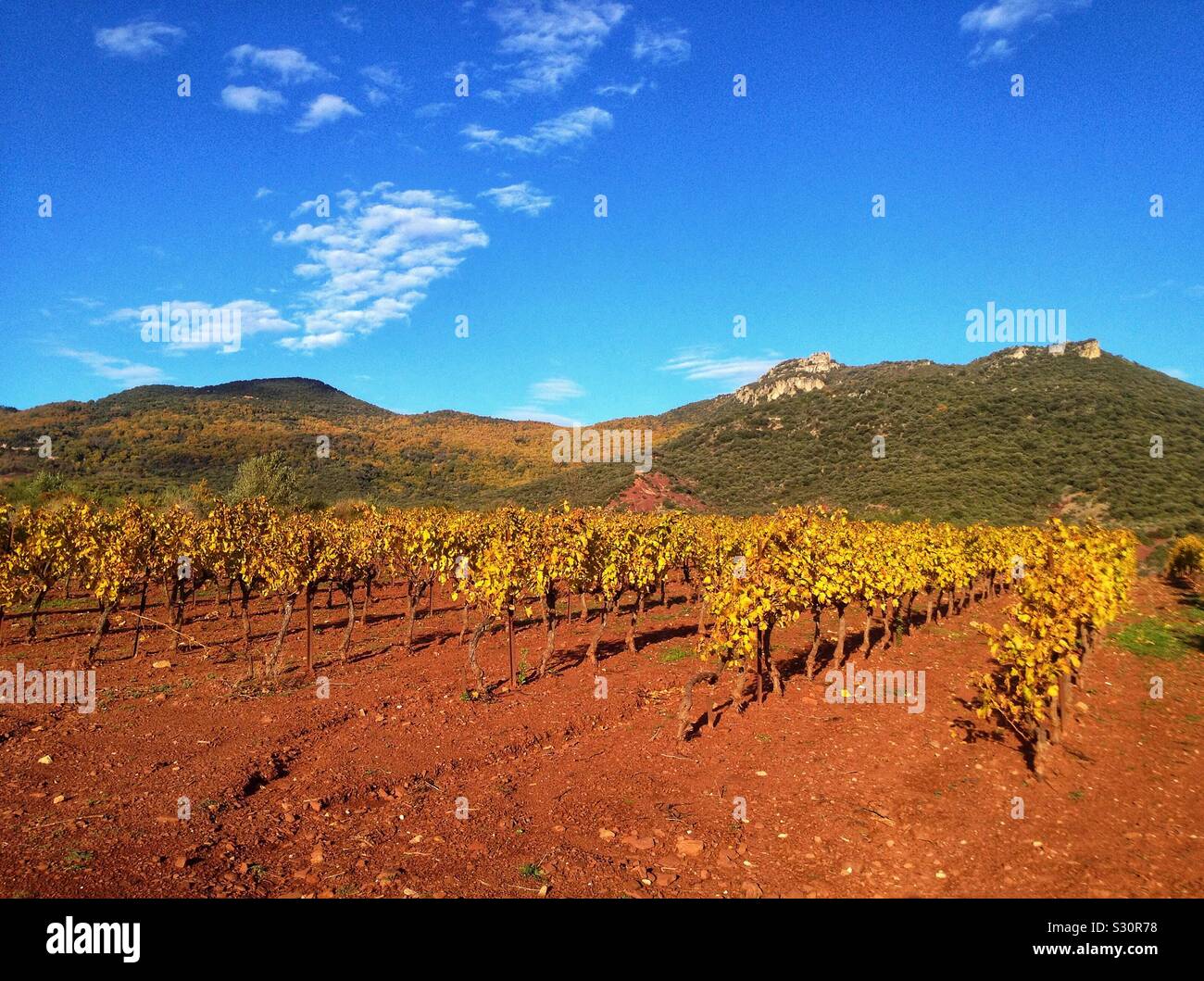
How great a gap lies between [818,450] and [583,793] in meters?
63.4

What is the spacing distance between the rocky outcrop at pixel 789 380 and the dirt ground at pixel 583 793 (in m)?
76.2

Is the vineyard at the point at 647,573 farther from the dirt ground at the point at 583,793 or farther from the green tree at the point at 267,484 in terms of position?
the green tree at the point at 267,484

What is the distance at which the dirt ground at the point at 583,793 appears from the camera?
7656mm

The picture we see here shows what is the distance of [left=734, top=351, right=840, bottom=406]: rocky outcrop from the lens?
89.2 meters

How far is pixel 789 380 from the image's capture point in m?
91.8

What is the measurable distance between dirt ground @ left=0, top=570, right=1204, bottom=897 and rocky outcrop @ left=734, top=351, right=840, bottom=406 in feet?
250

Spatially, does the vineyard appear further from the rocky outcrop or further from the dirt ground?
the rocky outcrop

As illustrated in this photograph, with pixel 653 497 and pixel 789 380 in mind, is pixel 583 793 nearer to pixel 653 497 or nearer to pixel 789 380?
pixel 653 497

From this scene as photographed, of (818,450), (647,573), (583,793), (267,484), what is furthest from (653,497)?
(583,793)

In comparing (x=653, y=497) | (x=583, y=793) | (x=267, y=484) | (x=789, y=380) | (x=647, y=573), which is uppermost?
(x=789, y=380)

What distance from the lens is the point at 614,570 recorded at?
56.2ft
